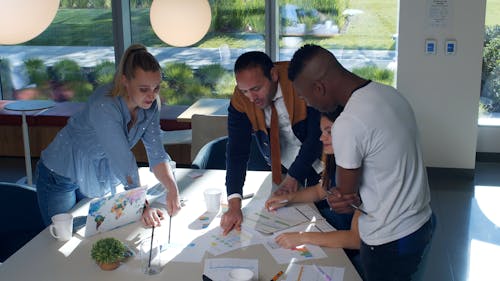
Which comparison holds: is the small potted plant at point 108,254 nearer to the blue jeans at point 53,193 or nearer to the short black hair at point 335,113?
the blue jeans at point 53,193

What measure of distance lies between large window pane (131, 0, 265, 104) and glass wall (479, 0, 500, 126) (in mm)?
2328

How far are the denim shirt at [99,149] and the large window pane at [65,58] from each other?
160 inches

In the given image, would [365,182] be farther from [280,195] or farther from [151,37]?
[151,37]

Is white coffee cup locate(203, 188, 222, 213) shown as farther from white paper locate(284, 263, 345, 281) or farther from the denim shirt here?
white paper locate(284, 263, 345, 281)

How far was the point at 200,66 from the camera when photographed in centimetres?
675

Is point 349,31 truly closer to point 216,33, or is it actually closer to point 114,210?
point 216,33

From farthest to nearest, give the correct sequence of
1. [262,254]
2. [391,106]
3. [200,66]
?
[200,66], [262,254], [391,106]

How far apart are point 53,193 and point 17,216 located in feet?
1.11

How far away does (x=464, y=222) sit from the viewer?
473cm

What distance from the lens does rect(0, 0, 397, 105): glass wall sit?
20.6ft

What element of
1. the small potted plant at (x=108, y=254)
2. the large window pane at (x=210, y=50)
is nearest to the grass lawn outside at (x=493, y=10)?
the large window pane at (x=210, y=50)

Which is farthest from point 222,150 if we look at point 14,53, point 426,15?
point 14,53

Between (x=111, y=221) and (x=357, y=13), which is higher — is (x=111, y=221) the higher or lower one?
the lower one

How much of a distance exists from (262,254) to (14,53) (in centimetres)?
570
